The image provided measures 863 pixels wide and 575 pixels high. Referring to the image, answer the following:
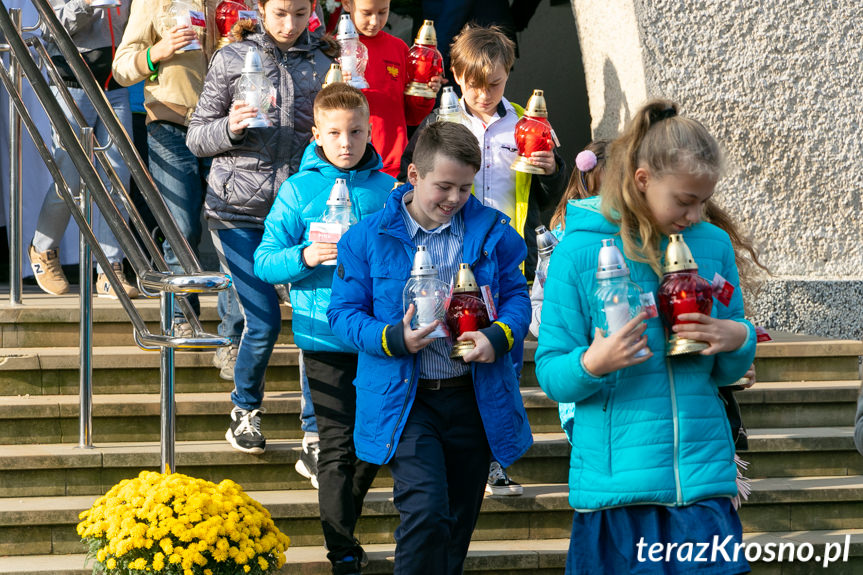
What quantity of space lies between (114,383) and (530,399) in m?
1.90

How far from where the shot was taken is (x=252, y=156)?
4.63 meters

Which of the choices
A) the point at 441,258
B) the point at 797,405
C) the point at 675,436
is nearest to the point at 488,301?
the point at 441,258

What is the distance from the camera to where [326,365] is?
4.02 meters

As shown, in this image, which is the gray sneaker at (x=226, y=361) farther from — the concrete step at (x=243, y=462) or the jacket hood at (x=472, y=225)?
the jacket hood at (x=472, y=225)

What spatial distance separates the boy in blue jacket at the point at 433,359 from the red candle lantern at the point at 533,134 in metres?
1.32

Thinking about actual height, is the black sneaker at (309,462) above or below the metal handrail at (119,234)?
below

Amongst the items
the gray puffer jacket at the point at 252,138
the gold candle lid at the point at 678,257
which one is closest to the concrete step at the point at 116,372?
the gray puffer jacket at the point at 252,138

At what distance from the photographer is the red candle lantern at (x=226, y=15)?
5.08m

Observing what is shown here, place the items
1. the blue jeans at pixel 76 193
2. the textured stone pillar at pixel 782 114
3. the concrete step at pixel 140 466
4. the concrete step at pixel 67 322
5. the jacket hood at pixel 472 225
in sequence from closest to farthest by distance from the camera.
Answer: the jacket hood at pixel 472 225 → the concrete step at pixel 140 466 → the concrete step at pixel 67 322 → the blue jeans at pixel 76 193 → the textured stone pillar at pixel 782 114

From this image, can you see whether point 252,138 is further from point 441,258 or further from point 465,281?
point 465,281

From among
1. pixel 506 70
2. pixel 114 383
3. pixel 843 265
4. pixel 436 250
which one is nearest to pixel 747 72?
pixel 843 265

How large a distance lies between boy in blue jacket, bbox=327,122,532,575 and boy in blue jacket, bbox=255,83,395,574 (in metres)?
0.37

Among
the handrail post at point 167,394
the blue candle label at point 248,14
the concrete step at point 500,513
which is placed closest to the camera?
the handrail post at point 167,394

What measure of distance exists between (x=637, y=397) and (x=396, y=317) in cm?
101
